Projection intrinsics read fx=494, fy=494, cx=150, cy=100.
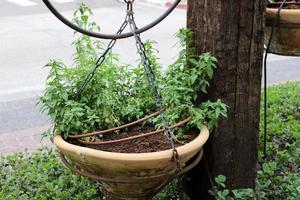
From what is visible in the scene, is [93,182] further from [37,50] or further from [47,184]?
[37,50]

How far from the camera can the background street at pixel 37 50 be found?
18.1 ft

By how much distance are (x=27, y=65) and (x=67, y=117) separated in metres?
5.17

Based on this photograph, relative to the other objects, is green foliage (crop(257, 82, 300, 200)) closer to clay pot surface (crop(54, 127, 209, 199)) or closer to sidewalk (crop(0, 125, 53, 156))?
clay pot surface (crop(54, 127, 209, 199))

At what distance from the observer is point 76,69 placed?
2137 millimetres

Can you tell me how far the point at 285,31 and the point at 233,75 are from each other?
1.50 feet

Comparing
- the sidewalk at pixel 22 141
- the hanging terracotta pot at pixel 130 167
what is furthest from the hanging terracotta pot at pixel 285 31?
the sidewalk at pixel 22 141

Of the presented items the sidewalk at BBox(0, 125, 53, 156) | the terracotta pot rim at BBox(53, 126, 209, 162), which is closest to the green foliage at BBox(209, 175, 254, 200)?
the terracotta pot rim at BBox(53, 126, 209, 162)

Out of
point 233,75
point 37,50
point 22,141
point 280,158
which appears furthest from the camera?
point 37,50

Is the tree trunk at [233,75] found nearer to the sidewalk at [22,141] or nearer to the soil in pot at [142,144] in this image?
the soil in pot at [142,144]

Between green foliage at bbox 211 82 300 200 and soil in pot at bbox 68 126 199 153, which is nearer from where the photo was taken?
soil in pot at bbox 68 126 199 153

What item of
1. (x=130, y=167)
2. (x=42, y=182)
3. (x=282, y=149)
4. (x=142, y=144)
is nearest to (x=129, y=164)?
(x=130, y=167)

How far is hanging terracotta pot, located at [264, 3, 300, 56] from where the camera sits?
2.39 meters

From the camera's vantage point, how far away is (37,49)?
25.4 ft

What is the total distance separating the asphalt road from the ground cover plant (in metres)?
0.40
